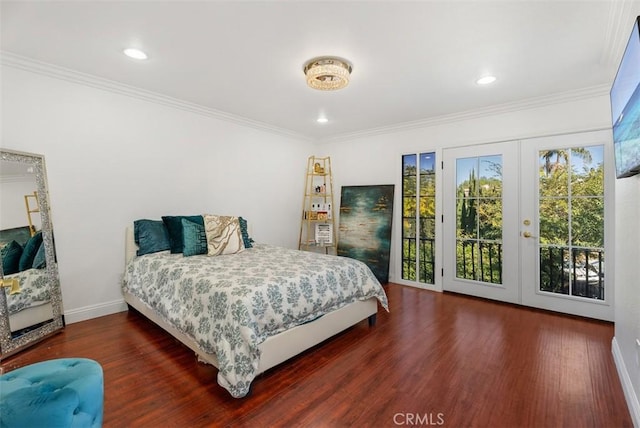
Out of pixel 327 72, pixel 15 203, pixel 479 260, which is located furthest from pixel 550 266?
pixel 15 203

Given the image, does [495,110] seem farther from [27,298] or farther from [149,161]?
[27,298]

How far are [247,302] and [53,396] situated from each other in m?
0.96

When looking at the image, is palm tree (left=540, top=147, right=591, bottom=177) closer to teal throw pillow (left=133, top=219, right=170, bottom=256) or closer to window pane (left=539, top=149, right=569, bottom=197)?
window pane (left=539, top=149, right=569, bottom=197)

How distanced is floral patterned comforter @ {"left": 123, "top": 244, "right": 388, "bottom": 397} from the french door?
174 cm

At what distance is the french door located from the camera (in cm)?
305

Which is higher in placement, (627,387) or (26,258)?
(26,258)

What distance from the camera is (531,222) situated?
11.1 feet

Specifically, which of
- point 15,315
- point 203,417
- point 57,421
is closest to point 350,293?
point 203,417

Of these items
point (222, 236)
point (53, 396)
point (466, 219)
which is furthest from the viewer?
point (466, 219)

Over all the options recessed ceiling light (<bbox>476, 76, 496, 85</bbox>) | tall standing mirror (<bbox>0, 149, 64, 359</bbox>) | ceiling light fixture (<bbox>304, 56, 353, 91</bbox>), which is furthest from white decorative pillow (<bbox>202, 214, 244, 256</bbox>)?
recessed ceiling light (<bbox>476, 76, 496, 85</bbox>)

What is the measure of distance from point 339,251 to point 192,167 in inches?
105

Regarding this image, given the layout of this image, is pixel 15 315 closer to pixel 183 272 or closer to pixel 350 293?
pixel 183 272

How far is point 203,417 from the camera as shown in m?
1.66

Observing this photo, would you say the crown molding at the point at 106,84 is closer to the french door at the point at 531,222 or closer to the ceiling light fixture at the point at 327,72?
the ceiling light fixture at the point at 327,72
